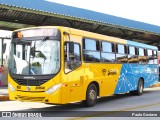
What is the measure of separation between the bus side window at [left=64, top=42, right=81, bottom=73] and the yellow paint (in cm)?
15

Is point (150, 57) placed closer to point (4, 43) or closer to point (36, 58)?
point (4, 43)

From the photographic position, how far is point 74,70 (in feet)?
39.7

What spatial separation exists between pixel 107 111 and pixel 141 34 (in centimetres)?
1919

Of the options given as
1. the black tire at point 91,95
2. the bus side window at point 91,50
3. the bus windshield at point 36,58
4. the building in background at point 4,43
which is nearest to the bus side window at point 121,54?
the bus side window at point 91,50

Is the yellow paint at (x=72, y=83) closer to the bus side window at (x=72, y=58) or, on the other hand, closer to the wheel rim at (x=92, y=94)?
the bus side window at (x=72, y=58)

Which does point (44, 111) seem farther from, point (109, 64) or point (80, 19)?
point (80, 19)

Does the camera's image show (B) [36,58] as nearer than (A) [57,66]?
No

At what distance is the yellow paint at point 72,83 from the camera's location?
11.2 metres

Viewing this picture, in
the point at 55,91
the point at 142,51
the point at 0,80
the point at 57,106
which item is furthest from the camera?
the point at 0,80

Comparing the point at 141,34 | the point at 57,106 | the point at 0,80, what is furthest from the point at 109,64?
the point at 141,34

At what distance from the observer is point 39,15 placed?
20.2m

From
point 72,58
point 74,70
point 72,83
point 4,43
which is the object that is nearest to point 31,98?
point 72,83

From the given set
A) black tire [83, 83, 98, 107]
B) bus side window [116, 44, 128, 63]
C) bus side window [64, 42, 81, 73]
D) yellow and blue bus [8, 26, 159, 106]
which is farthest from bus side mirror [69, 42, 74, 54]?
bus side window [116, 44, 128, 63]

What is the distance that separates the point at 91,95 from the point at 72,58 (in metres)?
1.93
